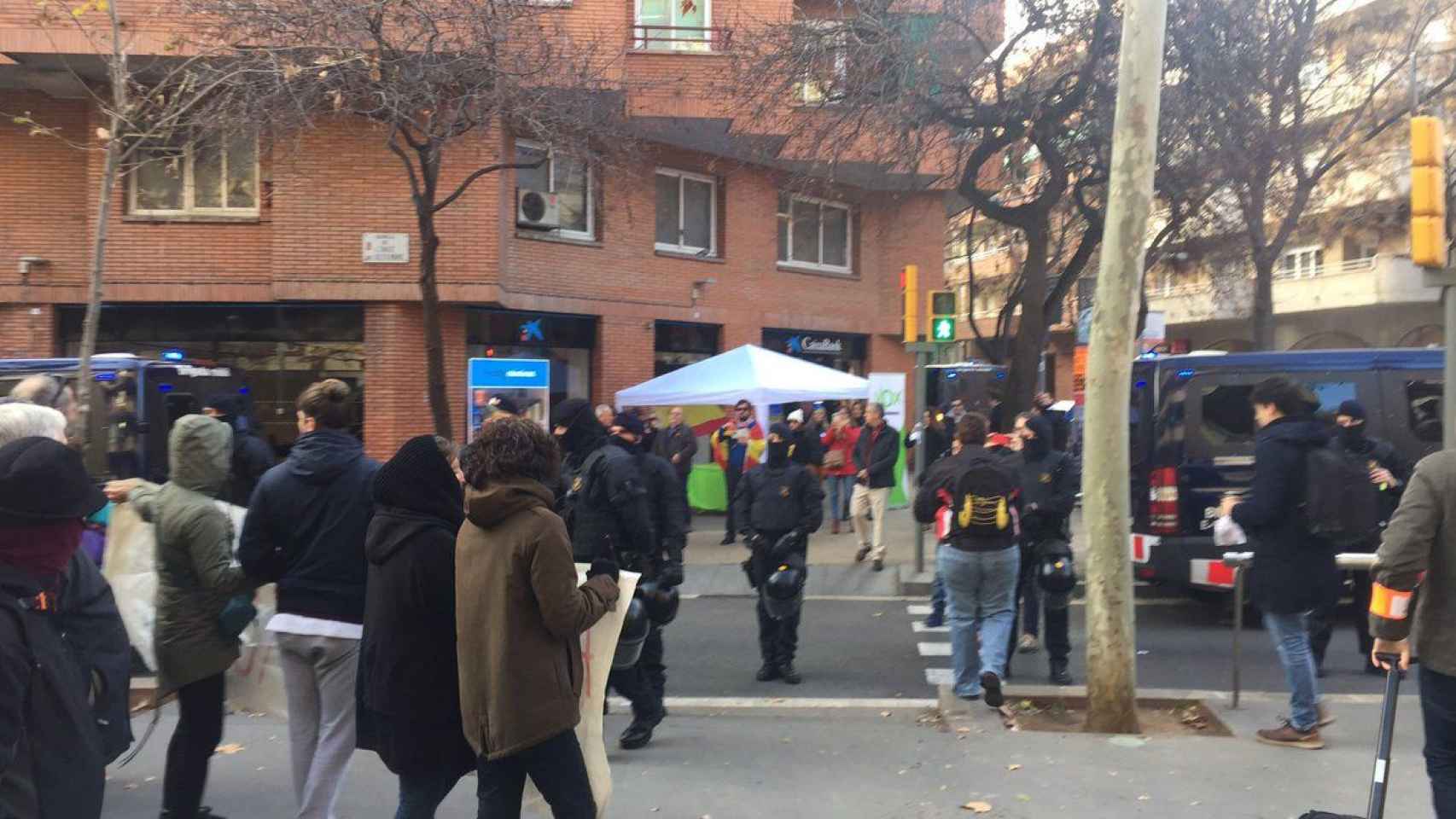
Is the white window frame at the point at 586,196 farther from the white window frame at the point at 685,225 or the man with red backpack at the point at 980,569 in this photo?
the man with red backpack at the point at 980,569

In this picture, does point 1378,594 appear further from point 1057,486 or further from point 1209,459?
point 1209,459

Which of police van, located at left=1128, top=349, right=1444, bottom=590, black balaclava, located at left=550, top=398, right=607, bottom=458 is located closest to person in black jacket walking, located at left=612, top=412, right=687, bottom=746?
black balaclava, located at left=550, top=398, right=607, bottom=458

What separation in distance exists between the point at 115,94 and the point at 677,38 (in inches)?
398

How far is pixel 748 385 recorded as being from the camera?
16.5m

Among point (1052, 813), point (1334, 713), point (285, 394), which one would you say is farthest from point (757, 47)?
point (1052, 813)

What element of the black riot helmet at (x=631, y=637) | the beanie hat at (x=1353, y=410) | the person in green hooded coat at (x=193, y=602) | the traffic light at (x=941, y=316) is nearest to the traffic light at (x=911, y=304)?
the traffic light at (x=941, y=316)

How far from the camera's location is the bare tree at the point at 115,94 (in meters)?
8.94

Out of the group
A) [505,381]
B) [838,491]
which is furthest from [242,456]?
[838,491]

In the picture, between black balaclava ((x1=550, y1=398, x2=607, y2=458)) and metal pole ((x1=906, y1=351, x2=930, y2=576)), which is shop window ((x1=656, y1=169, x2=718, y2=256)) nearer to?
metal pole ((x1=906, y1=351, x2=930, y2=576))

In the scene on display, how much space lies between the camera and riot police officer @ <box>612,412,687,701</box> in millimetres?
6629

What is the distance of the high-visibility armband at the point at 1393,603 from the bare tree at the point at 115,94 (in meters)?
7.87

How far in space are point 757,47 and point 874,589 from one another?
721 cm

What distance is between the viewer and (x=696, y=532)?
17.1 m

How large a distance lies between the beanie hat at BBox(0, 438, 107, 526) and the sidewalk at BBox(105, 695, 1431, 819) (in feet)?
8.60
